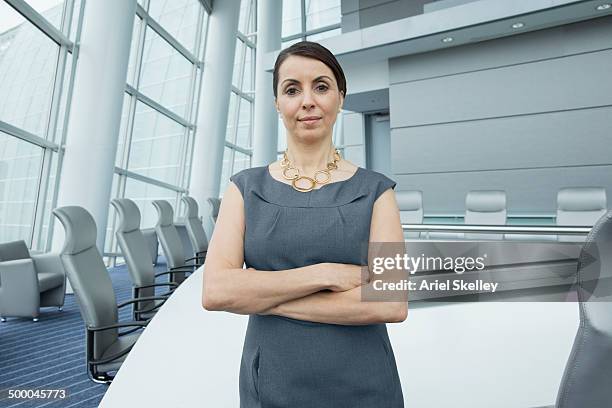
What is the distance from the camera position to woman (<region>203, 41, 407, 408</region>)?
682mm

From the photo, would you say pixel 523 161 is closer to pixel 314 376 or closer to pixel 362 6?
pixel 362 6

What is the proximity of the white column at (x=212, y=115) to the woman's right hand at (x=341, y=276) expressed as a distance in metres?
8.19

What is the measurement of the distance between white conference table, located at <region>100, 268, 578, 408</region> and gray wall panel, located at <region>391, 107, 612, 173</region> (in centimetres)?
513

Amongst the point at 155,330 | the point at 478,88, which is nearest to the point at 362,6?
the point at 478,88

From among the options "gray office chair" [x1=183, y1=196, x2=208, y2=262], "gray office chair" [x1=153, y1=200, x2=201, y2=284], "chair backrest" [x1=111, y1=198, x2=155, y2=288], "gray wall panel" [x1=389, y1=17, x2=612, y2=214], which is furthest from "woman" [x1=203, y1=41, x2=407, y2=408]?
"gray wall panel" [x1=389, y1=17, x2=612, y2=214]

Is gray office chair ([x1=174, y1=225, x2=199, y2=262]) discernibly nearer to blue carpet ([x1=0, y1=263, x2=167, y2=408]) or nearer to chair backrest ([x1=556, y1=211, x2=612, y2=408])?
blue carpet ([x1=0, y1=263, x2=167, y2=408])

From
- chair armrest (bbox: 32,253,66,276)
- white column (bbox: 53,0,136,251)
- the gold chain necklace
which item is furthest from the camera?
white column (bbox: 53,0,136,251)

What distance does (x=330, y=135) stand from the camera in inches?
30.4

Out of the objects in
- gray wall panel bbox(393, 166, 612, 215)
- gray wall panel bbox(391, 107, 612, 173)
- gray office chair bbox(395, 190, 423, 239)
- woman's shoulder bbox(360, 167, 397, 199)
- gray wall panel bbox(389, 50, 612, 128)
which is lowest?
woman's shoulder bbox(360, 167, 397, 199)

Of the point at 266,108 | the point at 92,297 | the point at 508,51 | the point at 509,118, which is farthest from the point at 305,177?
the point at 266,108

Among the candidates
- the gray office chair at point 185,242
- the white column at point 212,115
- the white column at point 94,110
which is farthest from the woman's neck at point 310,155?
the white column at point 212,115

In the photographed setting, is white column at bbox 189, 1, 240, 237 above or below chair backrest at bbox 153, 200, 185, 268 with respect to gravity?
above

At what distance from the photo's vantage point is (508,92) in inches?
226

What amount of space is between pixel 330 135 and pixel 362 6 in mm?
6654
